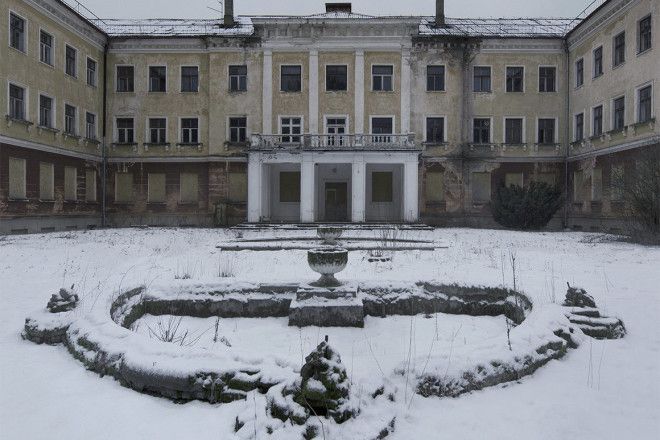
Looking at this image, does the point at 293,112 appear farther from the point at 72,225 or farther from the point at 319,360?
the point at 319,360

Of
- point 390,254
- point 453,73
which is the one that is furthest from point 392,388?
point 453,73

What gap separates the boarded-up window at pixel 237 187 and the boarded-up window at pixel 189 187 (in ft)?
7.40

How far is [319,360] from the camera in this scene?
3.80 meters

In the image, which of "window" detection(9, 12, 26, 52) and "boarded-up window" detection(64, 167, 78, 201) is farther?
"boarded-up window" detection(64, 167, 78, 201)

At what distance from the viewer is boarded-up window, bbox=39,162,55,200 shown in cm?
2389

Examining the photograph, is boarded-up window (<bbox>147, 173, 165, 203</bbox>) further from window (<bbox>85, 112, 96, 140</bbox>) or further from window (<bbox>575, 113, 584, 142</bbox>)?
window (<bbox>575, 113, 584, 142</bbox>)

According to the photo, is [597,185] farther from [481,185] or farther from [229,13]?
[229,13]

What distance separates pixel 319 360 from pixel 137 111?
1185 inches

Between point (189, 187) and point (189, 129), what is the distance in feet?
12.3

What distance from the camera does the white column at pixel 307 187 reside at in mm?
25672

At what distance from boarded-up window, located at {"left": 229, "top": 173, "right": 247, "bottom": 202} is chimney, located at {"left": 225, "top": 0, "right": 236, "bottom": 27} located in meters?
10.4

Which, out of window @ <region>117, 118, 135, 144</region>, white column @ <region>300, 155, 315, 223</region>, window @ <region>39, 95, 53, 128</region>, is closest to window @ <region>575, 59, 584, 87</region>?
white column @ <region>300, 155, 315, 223</region>

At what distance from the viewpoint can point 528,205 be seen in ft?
80.3

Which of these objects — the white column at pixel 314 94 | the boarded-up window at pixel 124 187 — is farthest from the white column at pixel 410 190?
the boarded-up window at pixel 124 187
